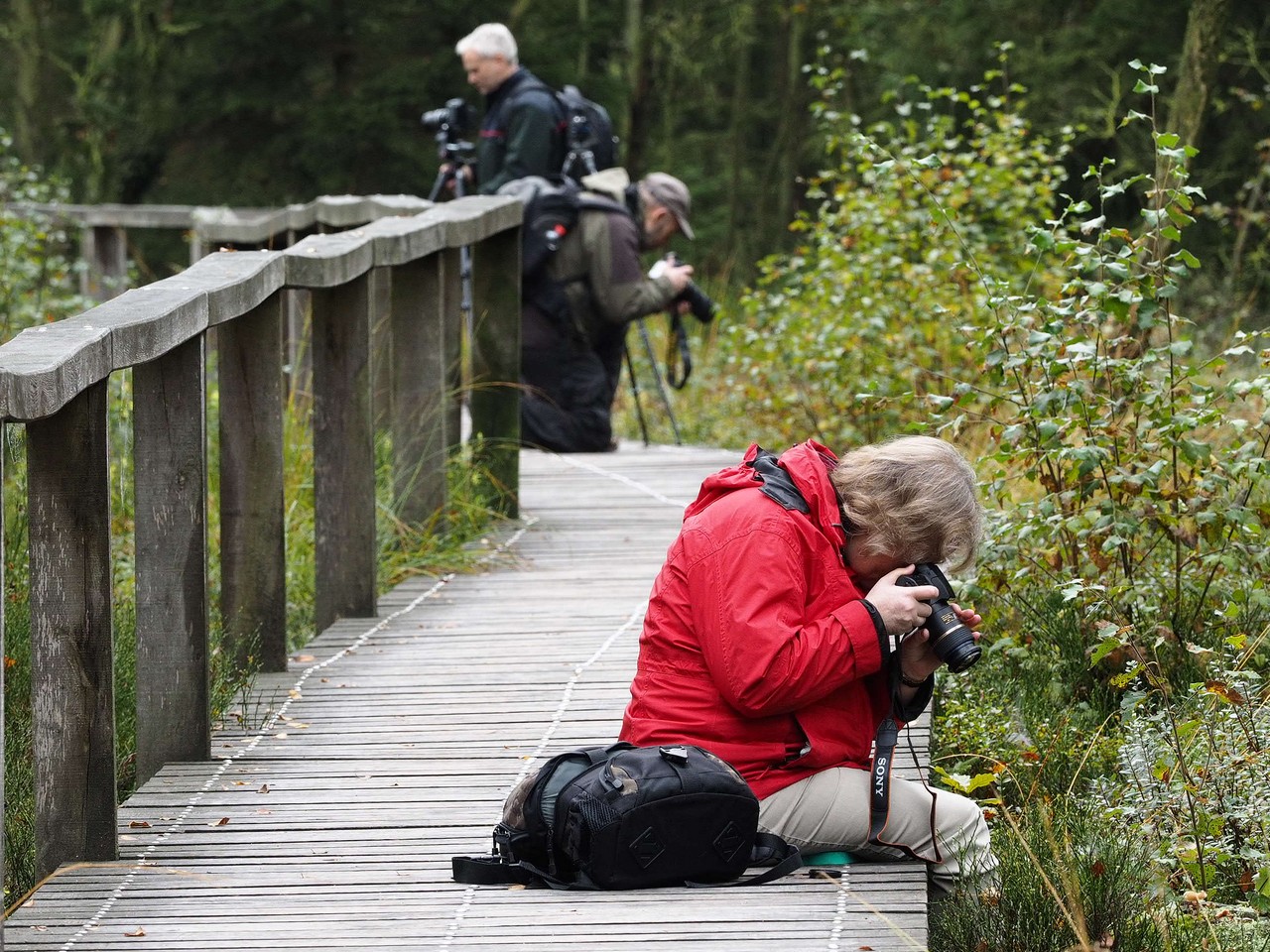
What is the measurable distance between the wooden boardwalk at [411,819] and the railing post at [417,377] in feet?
1.43

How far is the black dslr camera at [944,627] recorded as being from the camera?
3.62 metres

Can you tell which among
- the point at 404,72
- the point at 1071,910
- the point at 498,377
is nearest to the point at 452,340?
the point at 498,377

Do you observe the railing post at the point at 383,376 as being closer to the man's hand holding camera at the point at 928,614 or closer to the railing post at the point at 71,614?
the railing post at the point at 71,614

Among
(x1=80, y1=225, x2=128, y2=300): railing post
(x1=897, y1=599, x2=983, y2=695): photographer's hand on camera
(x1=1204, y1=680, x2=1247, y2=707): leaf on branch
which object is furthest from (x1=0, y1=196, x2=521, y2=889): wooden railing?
(x1=80, y1=225, x2=128, y2=300): railing post

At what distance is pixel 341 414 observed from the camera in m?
5.74

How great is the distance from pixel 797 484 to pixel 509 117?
669 centimetres

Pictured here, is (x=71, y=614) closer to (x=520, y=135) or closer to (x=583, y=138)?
(x=520, y=135)

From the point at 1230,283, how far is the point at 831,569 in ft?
37.5

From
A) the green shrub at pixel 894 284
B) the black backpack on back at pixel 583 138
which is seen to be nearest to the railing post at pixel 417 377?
the green shrub at pixel 894 284

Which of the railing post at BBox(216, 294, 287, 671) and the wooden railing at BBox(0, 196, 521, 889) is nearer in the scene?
the wooden railing at BBox(0, 196, 521, 889)

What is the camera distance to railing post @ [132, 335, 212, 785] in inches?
168

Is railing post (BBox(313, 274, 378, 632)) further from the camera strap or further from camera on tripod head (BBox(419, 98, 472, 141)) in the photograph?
camera on tripod head (BBox(419, 98, 472, 141))

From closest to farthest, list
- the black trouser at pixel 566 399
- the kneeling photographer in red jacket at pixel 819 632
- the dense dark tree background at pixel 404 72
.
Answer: the kneeling photographer in red jacket at pixel 819 632 < the black trouser at pixel 566 399 < the dense dark tree background at pixel 404 72

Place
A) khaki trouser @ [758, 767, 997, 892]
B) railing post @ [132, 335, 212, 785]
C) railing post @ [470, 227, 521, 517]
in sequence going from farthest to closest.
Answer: railing post @ [470, 227, 521, 517]
railing post @ [132, 335, 212, 785]
khaki trouser @ [758, 767, 997, 892]
